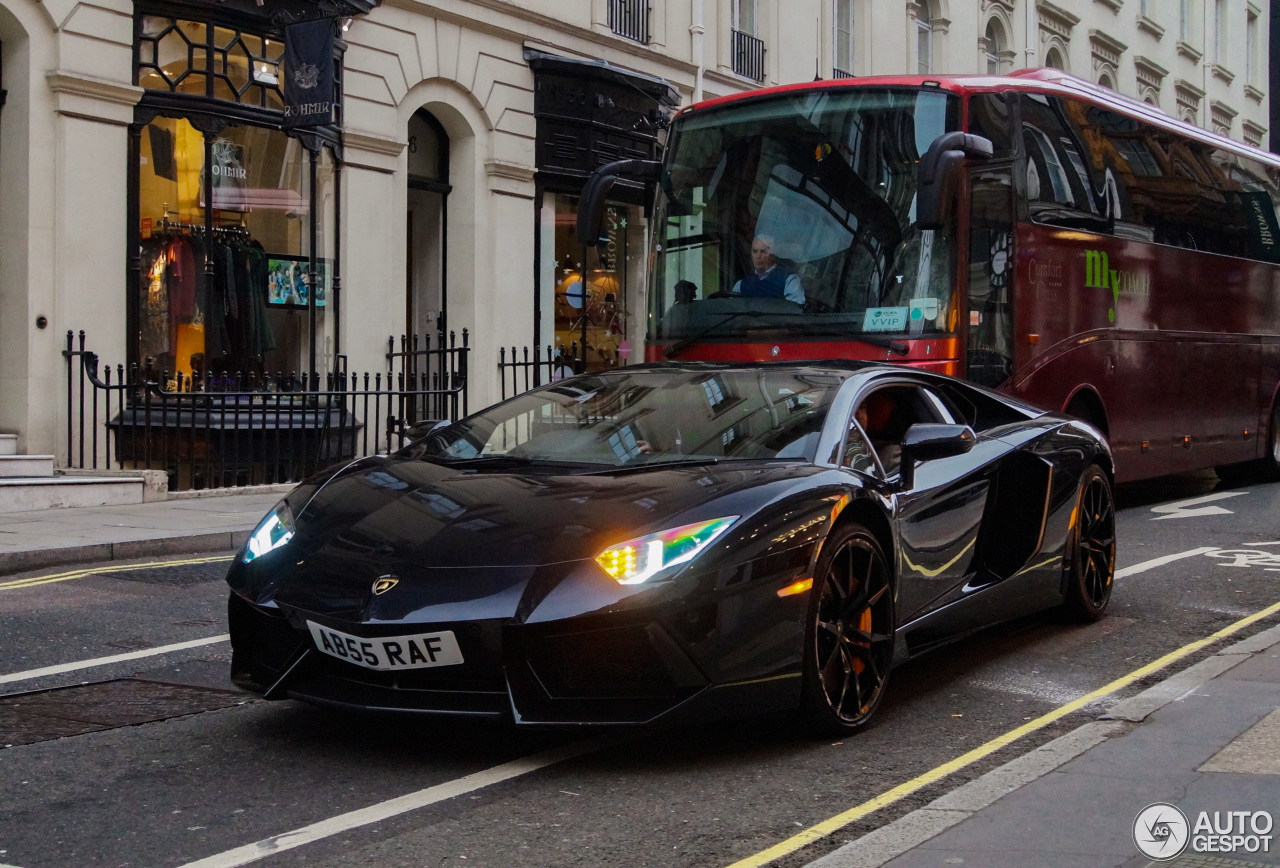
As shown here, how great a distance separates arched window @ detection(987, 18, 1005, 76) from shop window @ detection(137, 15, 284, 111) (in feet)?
63.5

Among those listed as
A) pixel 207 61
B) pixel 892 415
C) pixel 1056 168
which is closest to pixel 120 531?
pixel 207 61

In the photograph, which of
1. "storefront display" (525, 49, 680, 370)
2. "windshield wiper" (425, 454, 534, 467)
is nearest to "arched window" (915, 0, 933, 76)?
"storefront display" (525, 49, 680, 370)

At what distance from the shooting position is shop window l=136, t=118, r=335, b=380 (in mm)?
15180

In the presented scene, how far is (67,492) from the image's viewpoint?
1255 cm

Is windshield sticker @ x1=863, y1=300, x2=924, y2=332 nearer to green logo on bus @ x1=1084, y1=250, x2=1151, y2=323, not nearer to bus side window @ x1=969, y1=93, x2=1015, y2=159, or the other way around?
bus side window @ x1=969, y1=93, x2=1015, y2=159

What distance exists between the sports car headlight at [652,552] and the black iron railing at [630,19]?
1765 centimetres

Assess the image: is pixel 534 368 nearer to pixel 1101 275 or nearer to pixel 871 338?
pixel 1101 275

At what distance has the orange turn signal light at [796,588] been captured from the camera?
4641 mm

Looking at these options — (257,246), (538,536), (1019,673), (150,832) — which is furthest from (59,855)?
(257,246)

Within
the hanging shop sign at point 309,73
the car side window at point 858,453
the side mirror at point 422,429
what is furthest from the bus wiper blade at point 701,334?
the hanging shop sign at point 309,73

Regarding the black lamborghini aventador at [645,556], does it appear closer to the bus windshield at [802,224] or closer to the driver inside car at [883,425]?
the driver inside car at [883,425]

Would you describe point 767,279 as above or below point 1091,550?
above

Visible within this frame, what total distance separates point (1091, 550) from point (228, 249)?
36.4 ft

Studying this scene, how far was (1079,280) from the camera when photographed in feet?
39.5
